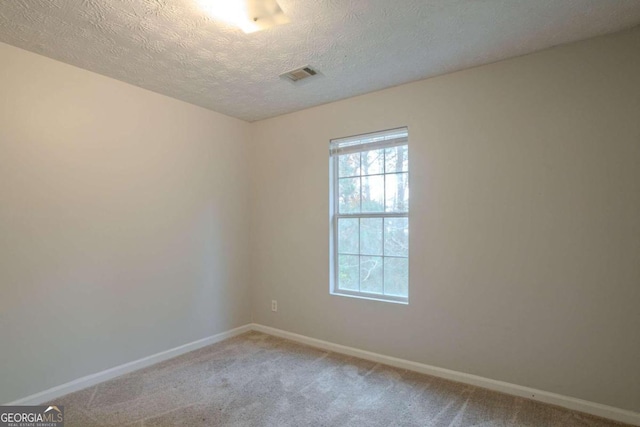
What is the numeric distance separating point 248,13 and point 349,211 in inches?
79.2

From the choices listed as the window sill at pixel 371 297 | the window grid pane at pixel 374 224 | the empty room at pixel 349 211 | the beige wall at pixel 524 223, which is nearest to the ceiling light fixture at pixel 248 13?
the empty room at pixel 349 211

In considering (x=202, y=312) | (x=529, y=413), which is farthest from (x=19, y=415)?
(x=529, y=413)

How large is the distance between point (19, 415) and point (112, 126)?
2.22 metres

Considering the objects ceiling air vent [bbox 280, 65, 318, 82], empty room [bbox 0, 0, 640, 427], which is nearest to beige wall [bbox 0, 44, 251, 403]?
empty room [bbox 0, 0, 640, 427]

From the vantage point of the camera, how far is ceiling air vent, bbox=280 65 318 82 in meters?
2.63

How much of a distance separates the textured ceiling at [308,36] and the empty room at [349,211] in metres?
0.02

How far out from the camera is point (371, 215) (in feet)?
10.5

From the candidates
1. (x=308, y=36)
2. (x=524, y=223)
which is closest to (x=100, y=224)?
(x=308, y=36)

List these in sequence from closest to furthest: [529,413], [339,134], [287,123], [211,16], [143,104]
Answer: [211,16] < [529,413] < [143,104] < [339,134] < [287,123]

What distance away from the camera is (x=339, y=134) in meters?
Result: 3.33

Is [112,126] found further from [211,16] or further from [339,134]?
[339,134]

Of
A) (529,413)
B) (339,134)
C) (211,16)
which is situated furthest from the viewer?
(339,134)

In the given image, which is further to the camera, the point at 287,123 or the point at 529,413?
the point at 287,123

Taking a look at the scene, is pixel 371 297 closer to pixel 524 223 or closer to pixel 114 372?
pixel 524 223
